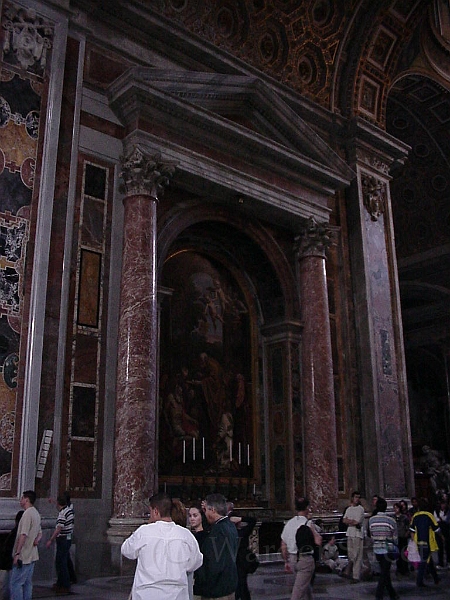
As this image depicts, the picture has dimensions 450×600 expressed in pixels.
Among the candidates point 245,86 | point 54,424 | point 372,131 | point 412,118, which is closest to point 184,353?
point 54,424

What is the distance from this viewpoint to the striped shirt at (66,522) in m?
8.44

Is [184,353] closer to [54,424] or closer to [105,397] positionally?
[105,397]

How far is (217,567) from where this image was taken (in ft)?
13.8

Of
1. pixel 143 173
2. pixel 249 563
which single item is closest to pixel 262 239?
pixel 143 173

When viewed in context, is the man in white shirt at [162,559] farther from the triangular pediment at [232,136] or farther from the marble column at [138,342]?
the triangular pediment at [232,136]

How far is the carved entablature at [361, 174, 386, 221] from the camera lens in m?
15.9

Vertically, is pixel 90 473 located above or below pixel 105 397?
below

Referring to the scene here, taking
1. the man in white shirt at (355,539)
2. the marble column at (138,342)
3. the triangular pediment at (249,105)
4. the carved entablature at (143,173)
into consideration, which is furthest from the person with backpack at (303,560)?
the triangular pediment at (249,105)

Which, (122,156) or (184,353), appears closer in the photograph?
(122,156)

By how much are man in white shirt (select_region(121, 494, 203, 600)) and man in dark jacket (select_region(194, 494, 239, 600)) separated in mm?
304

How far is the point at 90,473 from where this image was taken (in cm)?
1015

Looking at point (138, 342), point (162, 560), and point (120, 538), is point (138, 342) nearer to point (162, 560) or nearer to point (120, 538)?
point (120, 538)

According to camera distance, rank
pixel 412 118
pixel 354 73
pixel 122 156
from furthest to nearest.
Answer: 1. pixel 412 118
2. pixel 354 73
3. pixel 122 156

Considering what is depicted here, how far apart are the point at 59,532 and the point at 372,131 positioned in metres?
11.6
